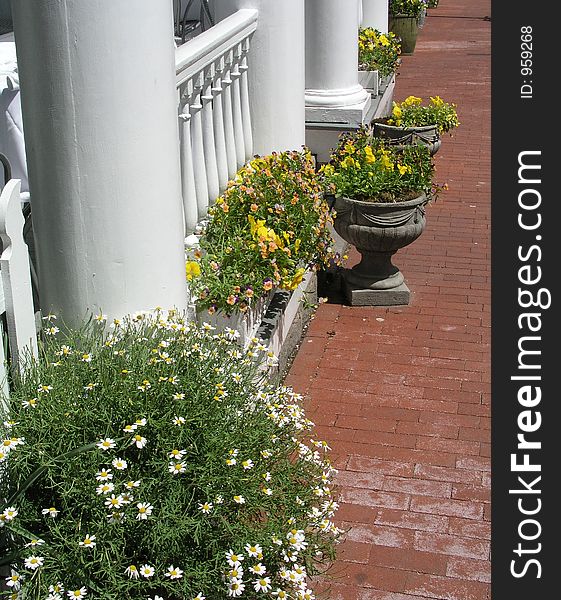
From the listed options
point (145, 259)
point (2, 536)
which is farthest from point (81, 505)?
point (145, 259)

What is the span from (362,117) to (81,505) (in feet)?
17.4

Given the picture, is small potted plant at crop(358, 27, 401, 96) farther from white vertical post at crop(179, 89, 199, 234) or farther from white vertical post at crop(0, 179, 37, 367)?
white vertical post at crop(0, 179, 37, 367)

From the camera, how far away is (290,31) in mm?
5609

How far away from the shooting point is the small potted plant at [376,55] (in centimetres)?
965

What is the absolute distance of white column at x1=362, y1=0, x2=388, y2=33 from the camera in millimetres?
10797

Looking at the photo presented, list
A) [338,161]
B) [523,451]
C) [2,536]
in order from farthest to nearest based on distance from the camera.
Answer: [338,161], [523,451], [2,536]

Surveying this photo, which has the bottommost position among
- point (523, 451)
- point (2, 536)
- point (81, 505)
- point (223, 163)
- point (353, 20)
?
point (523, 451)

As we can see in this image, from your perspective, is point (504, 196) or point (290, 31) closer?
point (290, 31)

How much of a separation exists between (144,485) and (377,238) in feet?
12.6

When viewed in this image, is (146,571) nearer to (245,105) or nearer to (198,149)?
(198,149)

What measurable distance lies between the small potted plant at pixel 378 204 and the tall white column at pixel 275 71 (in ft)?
1.87

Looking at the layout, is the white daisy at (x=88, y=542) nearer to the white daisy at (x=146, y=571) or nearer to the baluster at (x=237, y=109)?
the white daisy at (x=146, y=571)

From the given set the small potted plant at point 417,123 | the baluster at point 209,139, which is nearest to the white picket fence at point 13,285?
the baluster at point 209,139

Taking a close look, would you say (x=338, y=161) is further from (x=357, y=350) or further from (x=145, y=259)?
(x=145, y=259)
